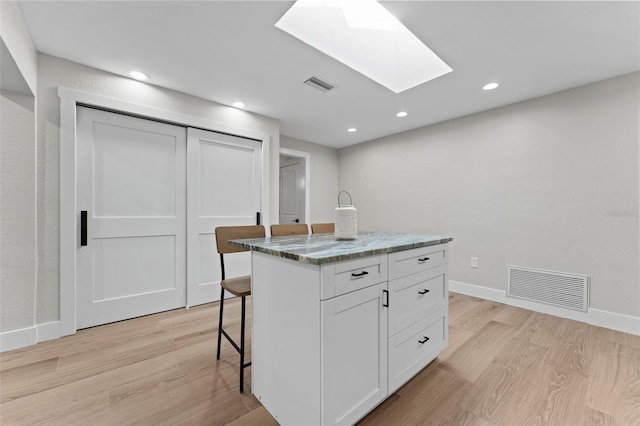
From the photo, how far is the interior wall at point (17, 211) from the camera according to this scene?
198cm

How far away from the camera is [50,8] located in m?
1.67

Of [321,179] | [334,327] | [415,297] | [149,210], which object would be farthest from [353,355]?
[321,179]

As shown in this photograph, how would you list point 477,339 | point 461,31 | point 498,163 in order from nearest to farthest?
1. point 461,31
2. point 477,339
3. point 498,163

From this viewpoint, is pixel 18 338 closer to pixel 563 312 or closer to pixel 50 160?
pixel 50 160

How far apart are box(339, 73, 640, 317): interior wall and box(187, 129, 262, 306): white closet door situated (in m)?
2.44

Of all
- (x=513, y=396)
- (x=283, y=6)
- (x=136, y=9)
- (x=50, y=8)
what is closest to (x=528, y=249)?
(x=513, y=396)

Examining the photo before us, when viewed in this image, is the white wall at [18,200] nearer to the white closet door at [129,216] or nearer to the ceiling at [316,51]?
Answer: the white closet door at [129,216]

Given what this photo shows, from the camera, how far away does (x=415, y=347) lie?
161 cm

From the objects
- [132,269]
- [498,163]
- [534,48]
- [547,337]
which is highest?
[534,48]

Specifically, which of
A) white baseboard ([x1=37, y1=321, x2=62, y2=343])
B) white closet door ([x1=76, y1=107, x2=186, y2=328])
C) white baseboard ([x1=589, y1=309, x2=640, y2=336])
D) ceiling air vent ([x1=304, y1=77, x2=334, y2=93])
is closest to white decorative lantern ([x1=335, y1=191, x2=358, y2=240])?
ceiling air vent ([x1=304, y1=77, x2=334, y2=93])

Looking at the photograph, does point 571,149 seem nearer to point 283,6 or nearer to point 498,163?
point 498,163

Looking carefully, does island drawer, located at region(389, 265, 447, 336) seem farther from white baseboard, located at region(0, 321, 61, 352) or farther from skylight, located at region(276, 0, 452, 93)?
white baseboard, located at region(0, 321, 61, 352)

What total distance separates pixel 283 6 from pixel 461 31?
1293mm

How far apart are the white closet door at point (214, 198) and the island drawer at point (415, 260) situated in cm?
236
